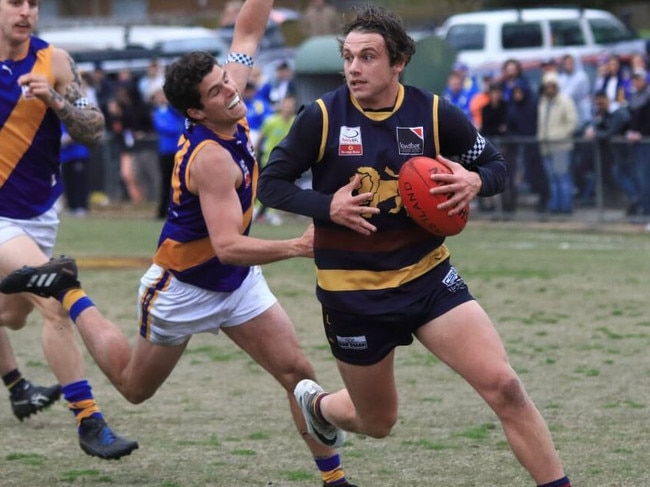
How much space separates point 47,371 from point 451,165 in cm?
489

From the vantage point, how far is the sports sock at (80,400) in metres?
7.17

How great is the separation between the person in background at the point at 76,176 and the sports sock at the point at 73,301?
48.7 feet

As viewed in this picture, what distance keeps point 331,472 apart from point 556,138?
13426 millimetres

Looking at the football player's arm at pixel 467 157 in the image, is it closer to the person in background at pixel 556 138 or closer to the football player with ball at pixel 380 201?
the football player with ball at pixel 380 201

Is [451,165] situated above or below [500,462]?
above

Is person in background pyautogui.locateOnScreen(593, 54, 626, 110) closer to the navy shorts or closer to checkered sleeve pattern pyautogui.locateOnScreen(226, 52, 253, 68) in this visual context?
checkered sleeve pattern pyautogui.locateOnScreen(226, 52, 253, 68)

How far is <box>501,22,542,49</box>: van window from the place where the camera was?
2575 cm

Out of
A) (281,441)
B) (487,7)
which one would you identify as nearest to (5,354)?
(281,441)

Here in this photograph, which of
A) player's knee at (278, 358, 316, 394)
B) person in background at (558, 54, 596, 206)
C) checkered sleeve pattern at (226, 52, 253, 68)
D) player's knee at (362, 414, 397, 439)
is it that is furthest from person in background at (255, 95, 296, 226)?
player's knee at (362, 414, 397, 439)

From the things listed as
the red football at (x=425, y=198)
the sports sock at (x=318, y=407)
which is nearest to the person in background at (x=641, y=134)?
the sports sock at (x=318, y=407)

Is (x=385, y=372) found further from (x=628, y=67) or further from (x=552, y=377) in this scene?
(x=628, y=67)

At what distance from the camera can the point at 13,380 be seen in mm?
8211

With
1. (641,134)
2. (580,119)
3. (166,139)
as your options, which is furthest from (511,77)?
(166,139)

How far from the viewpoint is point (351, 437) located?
7840 millimetres
